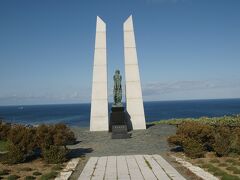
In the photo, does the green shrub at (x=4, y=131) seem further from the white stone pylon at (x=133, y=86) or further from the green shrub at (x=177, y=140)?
the green shrub at (x=177, y=140)

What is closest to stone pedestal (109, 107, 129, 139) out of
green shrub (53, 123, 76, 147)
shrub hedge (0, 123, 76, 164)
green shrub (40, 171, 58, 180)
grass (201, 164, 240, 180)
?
green shrub (53, 123, 76, 147)

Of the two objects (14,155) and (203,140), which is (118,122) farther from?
(14,155)

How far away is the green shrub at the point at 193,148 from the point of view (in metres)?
14.8

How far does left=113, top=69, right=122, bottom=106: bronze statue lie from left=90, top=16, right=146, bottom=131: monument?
48.1 inches

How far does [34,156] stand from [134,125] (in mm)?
13100

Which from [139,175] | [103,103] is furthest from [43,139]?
[103,103]

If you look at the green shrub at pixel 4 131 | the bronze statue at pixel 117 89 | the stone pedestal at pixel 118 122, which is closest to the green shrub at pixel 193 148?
the stone pedestal at pixel 118 122

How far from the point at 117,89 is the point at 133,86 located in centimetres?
189

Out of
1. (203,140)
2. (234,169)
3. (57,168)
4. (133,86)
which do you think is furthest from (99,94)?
(234,169)

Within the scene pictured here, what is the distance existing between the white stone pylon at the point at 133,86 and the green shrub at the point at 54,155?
13390mm

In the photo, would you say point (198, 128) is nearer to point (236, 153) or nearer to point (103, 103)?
point (236, 153)

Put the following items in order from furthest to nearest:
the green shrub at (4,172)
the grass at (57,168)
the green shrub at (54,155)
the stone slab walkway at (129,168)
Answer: the green shrub at (54,155) < the grass at (57,168) < the green shrub at (4,172) < the stone slab walkway at (129,168)

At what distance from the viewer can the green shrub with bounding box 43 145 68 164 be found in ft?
45.5

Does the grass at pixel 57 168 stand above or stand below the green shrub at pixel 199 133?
below
